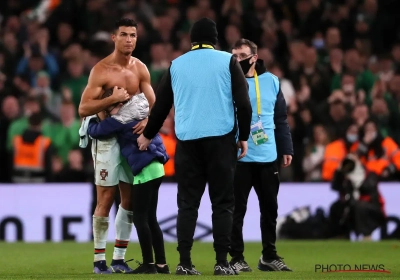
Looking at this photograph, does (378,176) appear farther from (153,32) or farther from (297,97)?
(153,32)

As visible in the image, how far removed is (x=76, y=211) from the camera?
56.5ft

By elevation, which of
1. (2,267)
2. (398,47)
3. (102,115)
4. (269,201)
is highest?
(398,47)

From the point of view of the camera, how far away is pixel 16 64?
20359mm

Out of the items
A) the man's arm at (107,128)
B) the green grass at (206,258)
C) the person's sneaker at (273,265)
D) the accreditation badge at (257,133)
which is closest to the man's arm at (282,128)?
the accreditation badge at (257,133)

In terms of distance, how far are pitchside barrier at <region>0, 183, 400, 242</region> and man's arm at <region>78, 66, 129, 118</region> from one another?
6.87m

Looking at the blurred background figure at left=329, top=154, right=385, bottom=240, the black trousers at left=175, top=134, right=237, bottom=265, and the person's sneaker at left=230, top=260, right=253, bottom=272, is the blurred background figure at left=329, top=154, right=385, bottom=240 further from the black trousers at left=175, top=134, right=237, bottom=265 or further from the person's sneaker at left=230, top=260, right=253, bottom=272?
the black trousers at left=175, top=134, right=237, bottom=265

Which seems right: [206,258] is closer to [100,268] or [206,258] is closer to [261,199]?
[261,199]

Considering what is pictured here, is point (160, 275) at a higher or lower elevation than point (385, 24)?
lower

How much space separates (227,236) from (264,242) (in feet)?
4.96

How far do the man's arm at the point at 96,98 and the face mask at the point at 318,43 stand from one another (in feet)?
36.6

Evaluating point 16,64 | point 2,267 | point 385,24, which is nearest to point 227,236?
point 2,267

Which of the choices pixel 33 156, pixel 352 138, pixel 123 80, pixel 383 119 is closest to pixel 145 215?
pixel 123 80

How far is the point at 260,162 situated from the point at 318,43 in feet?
35.1

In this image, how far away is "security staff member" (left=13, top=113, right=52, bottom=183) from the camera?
17812 mm
